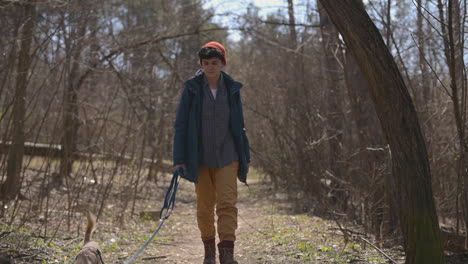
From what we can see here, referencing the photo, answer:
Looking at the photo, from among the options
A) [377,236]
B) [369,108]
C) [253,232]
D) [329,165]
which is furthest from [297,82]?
[377,236]

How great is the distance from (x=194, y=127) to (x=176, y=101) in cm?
749

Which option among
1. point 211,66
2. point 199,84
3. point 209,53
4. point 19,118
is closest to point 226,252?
point 199,84

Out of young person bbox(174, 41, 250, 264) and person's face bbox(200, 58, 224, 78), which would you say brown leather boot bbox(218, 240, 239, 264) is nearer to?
young person bbox(174, 41, 250, 264)

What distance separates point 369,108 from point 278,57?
5205 millimetres

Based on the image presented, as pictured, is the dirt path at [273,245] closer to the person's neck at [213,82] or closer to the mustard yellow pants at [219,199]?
the mustard yellow pants at [219,199]

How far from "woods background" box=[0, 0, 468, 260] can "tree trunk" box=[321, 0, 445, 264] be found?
79cm

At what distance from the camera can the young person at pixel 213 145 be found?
14.0 ft

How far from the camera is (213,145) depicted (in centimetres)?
431

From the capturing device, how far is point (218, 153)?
169 inches

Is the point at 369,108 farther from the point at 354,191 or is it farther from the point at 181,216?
the point at 181,216

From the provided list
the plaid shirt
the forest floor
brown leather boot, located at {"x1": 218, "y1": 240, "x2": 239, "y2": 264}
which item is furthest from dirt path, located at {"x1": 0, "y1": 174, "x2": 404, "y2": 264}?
the plaid shirt

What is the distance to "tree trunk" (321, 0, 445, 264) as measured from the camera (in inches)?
140

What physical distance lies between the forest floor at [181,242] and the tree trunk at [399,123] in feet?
4.51

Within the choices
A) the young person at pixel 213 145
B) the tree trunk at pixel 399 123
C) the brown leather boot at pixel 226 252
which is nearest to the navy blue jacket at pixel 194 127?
the young person at pixel 213 145
